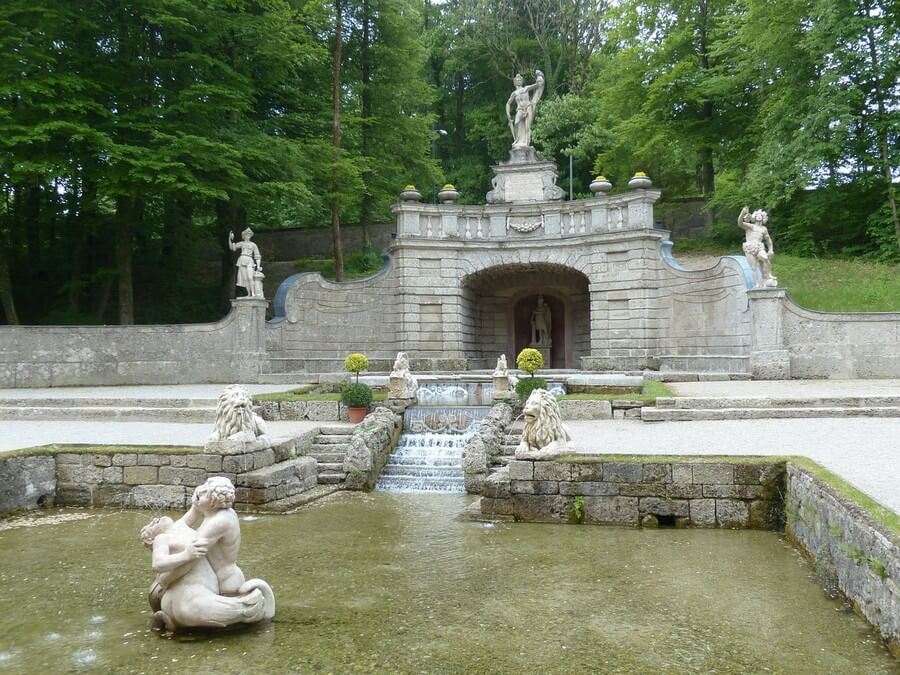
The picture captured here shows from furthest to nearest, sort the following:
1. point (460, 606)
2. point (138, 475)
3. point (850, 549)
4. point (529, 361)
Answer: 1. point (529, 361)
2. point (138, 475)
3. point (460, 606)
4. point (850, 549)

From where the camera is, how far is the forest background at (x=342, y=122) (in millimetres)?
18141

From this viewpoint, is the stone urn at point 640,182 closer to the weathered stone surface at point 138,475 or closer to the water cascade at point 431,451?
the water cascade at point 431,451

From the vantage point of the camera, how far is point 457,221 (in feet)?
67.8

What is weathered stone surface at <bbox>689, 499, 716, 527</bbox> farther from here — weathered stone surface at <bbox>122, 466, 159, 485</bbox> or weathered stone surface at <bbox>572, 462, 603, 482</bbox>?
weathered stone surface at <bbox>122, 466, 159, 485</bbox>

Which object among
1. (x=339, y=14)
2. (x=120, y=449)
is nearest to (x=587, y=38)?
(x=339, y=14)

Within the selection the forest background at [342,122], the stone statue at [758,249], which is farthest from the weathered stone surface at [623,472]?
the forest background at [342,122]

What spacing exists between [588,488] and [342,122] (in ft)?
64.1

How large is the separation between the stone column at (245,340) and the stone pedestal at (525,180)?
811 centimetres

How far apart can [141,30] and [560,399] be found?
15.8 meters

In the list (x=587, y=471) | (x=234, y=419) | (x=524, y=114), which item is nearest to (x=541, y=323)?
(x=524, y=114)

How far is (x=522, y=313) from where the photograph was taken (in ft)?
77.4

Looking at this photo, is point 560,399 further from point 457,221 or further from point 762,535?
point 457,221

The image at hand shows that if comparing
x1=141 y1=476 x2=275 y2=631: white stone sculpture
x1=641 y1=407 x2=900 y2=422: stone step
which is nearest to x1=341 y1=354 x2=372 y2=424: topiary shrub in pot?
x1=641 y1=407 x2=900 y2=422: stone step

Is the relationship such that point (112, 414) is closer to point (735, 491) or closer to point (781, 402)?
point (735, 491)
